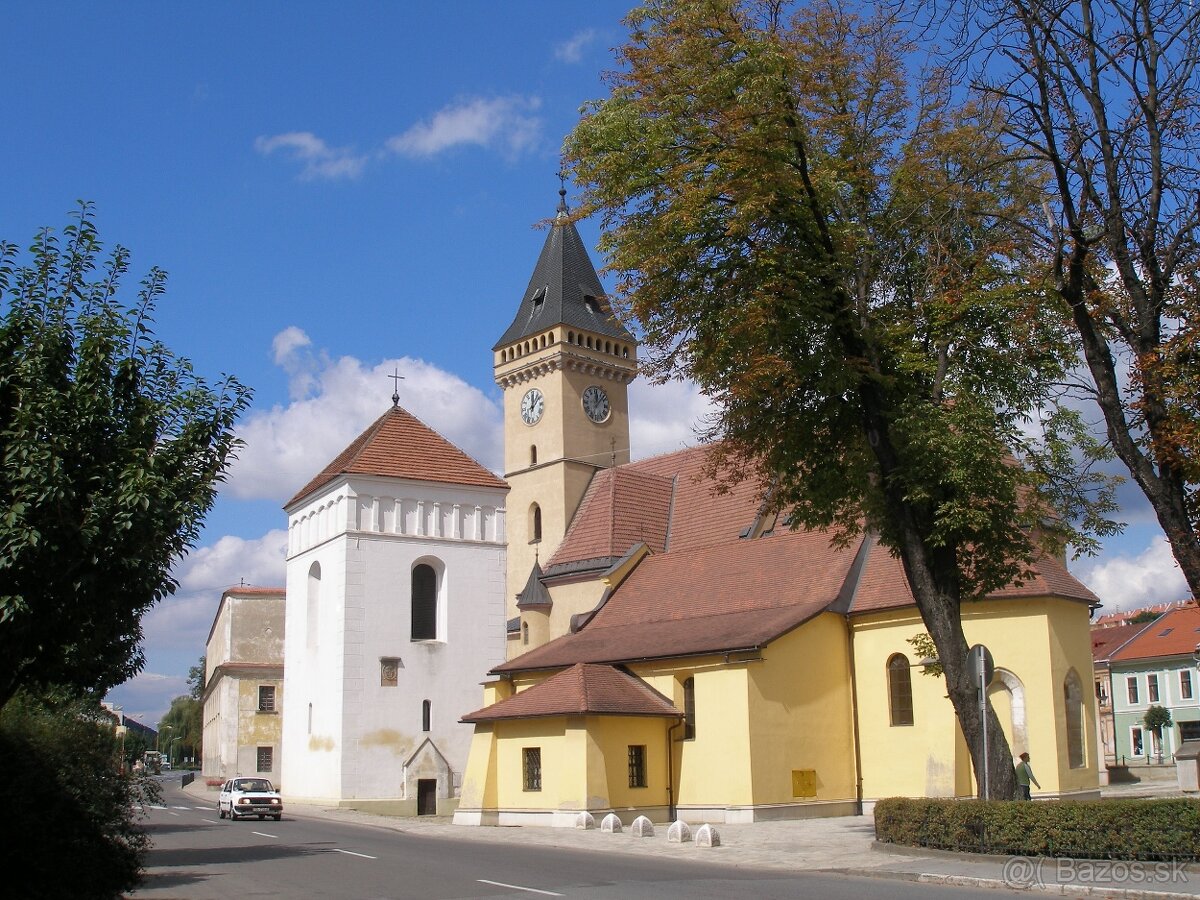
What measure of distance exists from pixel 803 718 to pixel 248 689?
42416 millimetres

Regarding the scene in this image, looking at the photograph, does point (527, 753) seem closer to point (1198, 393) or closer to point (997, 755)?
point (997, 755)

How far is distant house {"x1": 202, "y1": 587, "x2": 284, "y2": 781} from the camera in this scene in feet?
209

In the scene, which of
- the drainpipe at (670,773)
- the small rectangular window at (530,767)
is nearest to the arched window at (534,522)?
the drainpipe at (670,773)

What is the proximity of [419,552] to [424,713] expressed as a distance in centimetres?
580

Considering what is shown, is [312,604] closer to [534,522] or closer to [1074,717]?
[534,522]

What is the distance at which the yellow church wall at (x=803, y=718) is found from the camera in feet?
102

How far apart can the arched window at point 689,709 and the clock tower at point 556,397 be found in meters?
22.6

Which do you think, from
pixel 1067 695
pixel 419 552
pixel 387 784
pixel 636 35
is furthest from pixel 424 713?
pixel 636 35

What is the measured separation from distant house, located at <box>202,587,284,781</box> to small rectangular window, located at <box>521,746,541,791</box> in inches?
1102

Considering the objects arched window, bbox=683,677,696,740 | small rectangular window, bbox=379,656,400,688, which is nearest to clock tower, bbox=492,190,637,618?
small rectangular window, bbox=379,656,400,688

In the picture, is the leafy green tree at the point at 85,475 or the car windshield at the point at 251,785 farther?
the car windshield at the point at 251,785

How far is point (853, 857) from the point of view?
19.2 meters

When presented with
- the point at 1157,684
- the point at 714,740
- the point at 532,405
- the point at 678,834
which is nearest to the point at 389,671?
the point at 714,740

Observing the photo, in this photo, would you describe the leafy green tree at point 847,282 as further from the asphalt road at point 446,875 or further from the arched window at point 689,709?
the arched window at point 689,709
